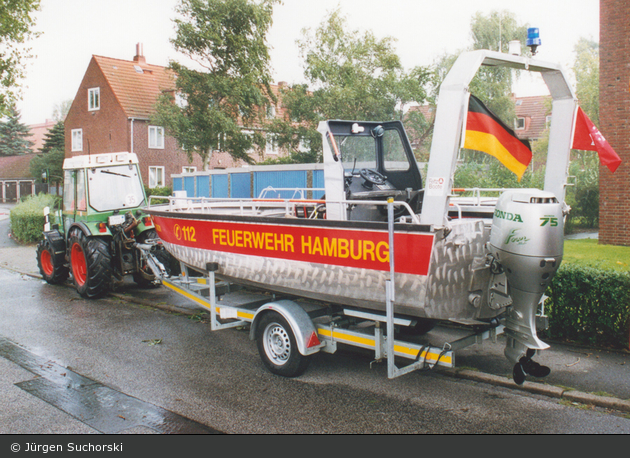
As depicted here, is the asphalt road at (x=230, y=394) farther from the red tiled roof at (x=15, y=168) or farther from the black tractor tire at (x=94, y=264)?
the red tiled roof at (x=15, y=168)

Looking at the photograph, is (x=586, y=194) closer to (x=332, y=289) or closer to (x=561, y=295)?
(x=561, y=295)

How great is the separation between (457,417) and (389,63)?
2273cm

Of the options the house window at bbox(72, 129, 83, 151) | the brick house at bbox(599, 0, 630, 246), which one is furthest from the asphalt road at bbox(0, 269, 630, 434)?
the house window at bbox(72, 129, 83, 151)

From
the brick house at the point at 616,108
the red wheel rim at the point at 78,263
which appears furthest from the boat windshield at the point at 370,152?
the brick house at the point at 616,108

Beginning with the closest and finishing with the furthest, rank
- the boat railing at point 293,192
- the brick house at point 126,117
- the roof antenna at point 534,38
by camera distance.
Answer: the roof antenna at point 534,38 → the boat railing at point 293,192 → the brick house at point 126,117

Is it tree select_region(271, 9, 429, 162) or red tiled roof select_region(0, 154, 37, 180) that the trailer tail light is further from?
red tiled roof select_region(0, 154, 37, 180)

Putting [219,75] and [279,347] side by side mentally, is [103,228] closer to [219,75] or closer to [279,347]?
[279,347]

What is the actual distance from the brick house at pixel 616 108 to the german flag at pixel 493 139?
9398mm

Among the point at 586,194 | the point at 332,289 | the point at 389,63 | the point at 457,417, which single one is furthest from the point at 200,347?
the point at 389,63

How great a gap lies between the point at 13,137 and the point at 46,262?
62940 millimetres

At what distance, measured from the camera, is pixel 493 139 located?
166 inches

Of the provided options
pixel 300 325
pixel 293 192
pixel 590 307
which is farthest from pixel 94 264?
pixel 590 307

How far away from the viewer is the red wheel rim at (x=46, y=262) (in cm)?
1086

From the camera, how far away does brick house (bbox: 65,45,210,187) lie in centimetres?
3388
